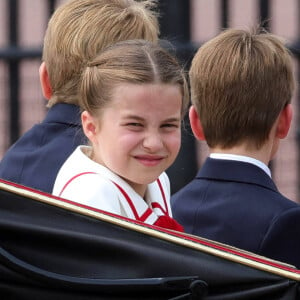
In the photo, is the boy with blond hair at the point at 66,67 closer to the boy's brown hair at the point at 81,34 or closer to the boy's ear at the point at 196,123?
the boy's brown hair at the point at 81,34

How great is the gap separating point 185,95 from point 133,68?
0.51 feet

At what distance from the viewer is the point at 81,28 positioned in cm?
343

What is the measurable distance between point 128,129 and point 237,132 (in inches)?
12.7

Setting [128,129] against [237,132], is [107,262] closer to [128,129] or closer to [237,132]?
[128,129]

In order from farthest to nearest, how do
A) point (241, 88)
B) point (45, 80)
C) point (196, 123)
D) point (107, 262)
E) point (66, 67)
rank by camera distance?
point (45, 80) < point (66, 67) < point (196, 123) < point (241, 88) < point (107, 262)

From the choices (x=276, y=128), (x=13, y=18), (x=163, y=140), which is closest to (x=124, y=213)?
(x=163, y=140)

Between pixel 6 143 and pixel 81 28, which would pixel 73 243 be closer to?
pixel 81 28

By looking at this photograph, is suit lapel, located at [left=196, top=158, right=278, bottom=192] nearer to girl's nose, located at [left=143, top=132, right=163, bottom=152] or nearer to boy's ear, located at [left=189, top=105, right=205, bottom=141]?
boy's ear, located at [left=189, top=105, right=205, bottom=141]

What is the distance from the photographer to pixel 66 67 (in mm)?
3398

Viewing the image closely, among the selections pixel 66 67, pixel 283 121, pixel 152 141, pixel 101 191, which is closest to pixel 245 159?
pixel 283 121

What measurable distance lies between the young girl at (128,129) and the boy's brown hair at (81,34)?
0.32m

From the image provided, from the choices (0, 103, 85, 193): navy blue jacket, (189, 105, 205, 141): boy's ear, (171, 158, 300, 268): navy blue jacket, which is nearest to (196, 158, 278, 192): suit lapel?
(171, 158, 300, 268): navy blue jacket

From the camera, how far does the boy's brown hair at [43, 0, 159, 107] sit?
3.39 meters

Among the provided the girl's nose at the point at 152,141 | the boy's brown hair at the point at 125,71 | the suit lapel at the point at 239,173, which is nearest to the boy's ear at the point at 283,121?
the suit lapel at the point at 239,173
